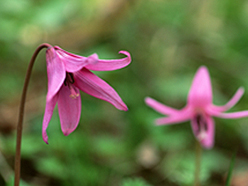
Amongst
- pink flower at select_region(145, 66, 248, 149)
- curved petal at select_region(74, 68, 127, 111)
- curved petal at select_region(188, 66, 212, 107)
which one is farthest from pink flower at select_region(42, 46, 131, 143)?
curved petal at select_region(188, 66, 212, 107)

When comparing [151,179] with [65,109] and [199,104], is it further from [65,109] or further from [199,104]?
[65,109]

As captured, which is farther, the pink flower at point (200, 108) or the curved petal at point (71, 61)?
the pink flower at point (200, 108)

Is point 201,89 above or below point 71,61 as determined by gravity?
below

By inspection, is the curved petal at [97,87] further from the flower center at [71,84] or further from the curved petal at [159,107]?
the curved petal at [159,107]

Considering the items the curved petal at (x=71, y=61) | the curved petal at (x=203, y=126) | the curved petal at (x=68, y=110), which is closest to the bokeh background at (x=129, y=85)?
the curved petal at (x=203, y=126)

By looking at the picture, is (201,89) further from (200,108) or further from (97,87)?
(97,87)

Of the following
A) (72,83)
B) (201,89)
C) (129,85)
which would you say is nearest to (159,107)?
(201,89)

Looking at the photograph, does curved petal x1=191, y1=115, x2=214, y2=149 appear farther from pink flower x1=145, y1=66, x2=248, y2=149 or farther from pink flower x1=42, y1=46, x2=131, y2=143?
pink flower x1=42, y1=46, x2=131, y2=143
